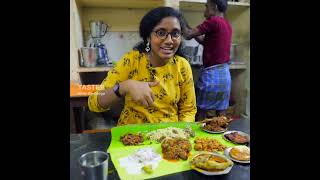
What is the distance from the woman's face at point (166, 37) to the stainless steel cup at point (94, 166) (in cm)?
52

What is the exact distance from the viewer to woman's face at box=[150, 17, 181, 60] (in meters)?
0.87

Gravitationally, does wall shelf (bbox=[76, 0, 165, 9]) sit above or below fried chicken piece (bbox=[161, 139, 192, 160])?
above

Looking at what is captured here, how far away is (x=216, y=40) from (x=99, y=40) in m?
0.58

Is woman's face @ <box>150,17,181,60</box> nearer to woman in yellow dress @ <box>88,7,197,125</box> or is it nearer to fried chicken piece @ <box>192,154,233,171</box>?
woman in yellow dress @ <box>88,7,197,125</box>

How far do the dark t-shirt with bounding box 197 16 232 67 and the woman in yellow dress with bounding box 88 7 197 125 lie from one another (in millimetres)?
230

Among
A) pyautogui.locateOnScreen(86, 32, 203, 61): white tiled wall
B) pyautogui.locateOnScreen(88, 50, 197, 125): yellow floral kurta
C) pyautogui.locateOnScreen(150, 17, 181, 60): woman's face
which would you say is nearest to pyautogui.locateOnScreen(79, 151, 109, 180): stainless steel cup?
pyautogui.locateOnScreen(88, 50, 197, 125): yellow floral kurta

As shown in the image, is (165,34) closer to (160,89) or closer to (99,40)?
(160,89)

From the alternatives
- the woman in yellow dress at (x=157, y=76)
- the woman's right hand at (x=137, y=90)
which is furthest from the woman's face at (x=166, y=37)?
the woman's right hand at (x=137, y=90)

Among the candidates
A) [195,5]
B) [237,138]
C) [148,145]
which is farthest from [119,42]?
[237,138]

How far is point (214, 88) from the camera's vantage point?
1196 mm

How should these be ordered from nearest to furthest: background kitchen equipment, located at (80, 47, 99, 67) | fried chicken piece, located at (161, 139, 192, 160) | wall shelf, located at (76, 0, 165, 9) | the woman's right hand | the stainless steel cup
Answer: the stainless steel cup < fried chicken piece, located at (161, 139, 192, 160) < the woman's right hand < background kitchen equipment, located at (80, 47, 99, 67) < wall shelf, located at (76, 0, 165, 9)
